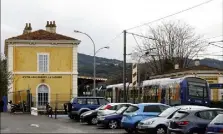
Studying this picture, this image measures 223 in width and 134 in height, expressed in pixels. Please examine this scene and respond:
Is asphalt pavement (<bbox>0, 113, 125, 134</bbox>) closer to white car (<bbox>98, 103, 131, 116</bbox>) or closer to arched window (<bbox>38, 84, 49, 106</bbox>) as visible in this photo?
white car (<bbox>98, 103, 131, 116</bbox>)

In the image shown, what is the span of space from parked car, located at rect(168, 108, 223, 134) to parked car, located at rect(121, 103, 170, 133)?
15.4 feet

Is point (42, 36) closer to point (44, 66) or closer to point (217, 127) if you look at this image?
point (44, 66)

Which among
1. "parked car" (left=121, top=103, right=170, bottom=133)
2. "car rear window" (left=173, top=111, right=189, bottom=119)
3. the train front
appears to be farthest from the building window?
"car rear window" (left=173, top=111, right=189, bottom=119)

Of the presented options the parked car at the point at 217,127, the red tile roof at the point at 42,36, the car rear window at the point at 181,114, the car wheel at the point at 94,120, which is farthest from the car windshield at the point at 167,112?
the red tile roof at the point at 42,36

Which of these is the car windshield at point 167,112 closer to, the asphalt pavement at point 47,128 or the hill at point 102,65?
the asphalt pavement at point 47,128

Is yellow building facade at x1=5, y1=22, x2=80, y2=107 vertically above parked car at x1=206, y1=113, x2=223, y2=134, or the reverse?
yellow building facade at x1=5, y1=22, x2=80, y2=107

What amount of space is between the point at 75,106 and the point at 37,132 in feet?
42.6

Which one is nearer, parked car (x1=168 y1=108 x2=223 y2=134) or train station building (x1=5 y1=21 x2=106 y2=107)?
parked car (x1=168 y1=108 x2=223 y2=134)

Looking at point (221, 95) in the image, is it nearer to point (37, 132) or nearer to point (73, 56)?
point (73, 56)

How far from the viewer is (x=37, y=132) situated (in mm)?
25594

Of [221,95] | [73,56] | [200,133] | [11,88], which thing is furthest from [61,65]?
[200,133]

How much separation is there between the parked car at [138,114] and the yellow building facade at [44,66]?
1243 inches

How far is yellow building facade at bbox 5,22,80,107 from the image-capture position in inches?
2202

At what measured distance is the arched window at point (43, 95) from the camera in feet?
184
